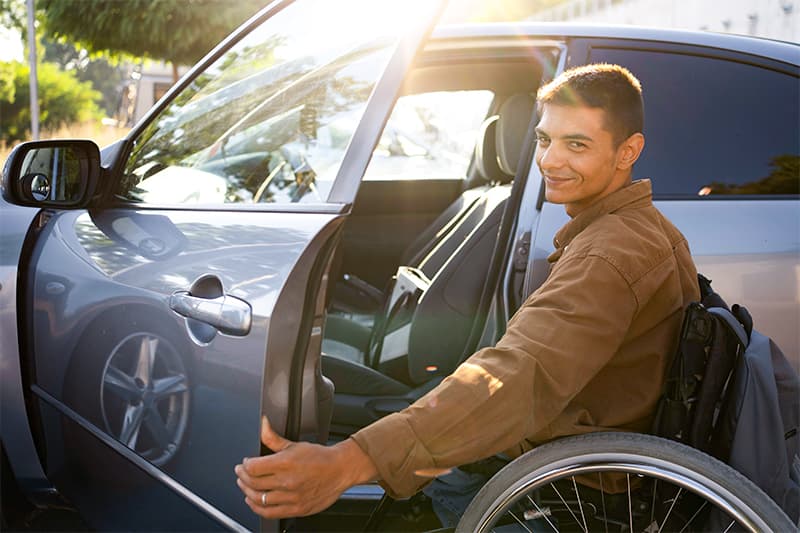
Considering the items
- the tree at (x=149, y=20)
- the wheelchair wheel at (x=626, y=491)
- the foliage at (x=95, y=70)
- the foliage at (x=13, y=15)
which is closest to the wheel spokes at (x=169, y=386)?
the wheelchair wheel at (x=626, y=491)

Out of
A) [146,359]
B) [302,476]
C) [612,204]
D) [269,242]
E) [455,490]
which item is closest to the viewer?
[302,476]

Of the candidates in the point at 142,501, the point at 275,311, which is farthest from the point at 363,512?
the point at 275,311

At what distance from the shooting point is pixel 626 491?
1729 millimetres

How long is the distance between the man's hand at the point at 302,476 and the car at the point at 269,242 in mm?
304

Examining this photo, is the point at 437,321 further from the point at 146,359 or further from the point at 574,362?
the point at 574,362

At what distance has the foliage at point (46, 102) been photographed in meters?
23.3

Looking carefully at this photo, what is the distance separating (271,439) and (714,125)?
1.67 m

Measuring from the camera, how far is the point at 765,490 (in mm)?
1612

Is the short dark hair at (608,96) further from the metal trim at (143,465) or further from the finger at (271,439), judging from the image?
the metal trim at (143,465)

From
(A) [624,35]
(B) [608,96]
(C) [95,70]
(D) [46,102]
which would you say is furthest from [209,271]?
(C) [95,70]

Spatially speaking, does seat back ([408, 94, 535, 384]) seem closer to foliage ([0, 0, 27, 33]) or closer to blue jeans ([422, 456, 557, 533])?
blue jeans ([422, 456, 557, 533])

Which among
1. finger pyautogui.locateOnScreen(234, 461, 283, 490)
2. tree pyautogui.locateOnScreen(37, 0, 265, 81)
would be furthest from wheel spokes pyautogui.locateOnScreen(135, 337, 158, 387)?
tree pyautogui.locateOnScreen(37, 0, 265, 81)

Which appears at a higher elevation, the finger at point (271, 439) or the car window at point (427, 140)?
the car window at point (427, 140)

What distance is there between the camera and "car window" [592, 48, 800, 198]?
8.09 feet
